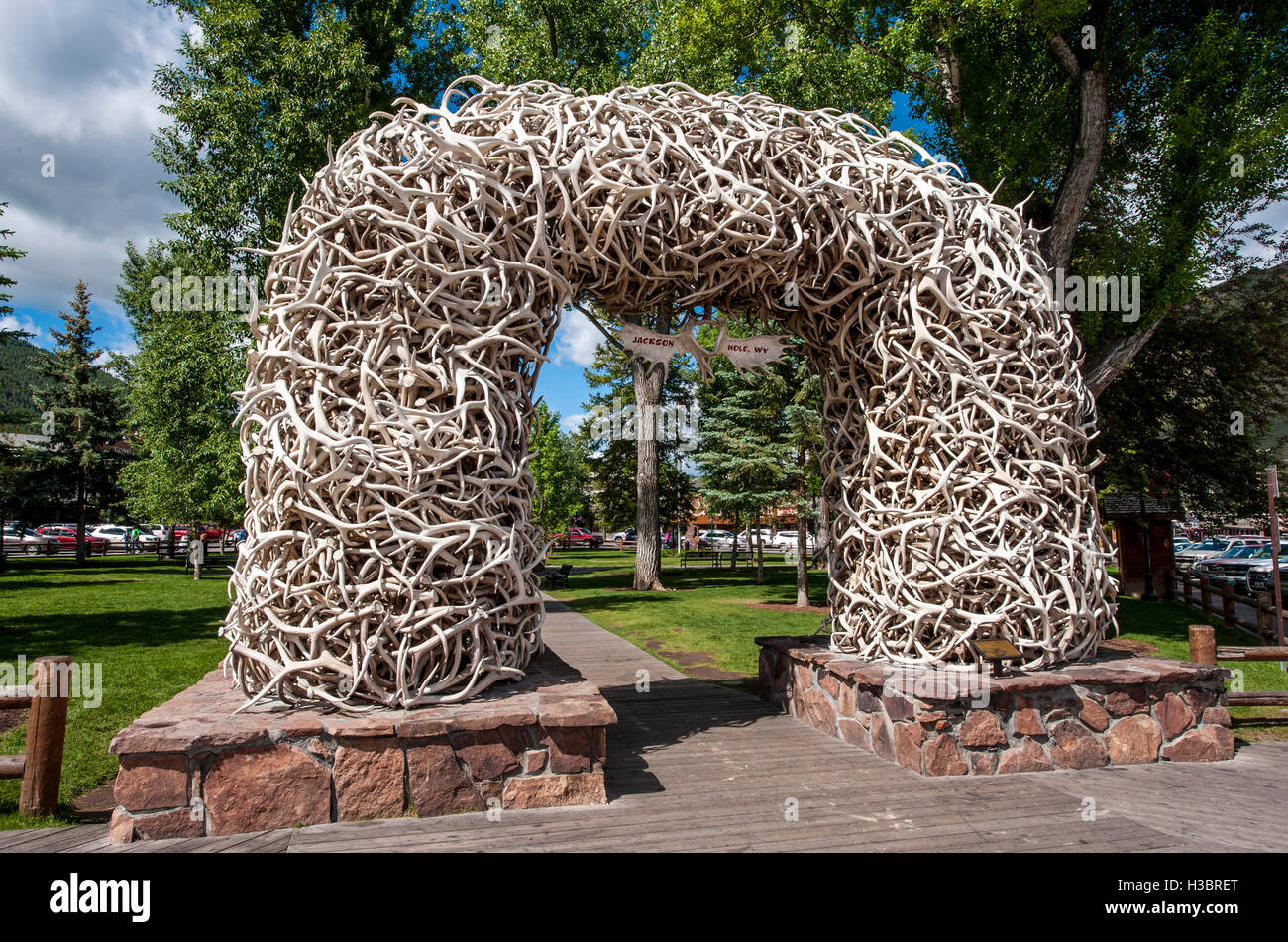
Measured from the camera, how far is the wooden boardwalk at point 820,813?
3.45m

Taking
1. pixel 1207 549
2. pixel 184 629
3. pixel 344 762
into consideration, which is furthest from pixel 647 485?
pixel 1207 549

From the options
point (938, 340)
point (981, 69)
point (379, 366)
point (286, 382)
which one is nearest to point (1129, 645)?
point (938, 340)

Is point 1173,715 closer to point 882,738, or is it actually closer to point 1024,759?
point 1024,759

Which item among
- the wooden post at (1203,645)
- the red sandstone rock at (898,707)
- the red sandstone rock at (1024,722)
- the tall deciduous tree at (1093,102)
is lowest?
the red sandstone rock at (1024,722)

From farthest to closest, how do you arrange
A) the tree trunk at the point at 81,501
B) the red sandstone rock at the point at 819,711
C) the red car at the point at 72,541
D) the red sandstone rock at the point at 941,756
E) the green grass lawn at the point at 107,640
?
the red car at the point at 72,541 < the tree trunk at the point at 81,501 < the red sandstone rock at the point at 819,711 < the green grass lawn at the point at 107,640 < the red sandstone rock at the point at 941,756

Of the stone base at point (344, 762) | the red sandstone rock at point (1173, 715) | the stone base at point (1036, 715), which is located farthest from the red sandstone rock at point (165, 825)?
the red sandstone rock at point (1173, 715)

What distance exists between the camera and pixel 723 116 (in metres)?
4.99

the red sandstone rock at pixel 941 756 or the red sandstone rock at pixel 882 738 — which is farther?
the red sandstone rock at pixel 882 738

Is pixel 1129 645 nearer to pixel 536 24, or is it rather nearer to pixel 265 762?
pixel 265 762

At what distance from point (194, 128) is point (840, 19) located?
11353 millimetres

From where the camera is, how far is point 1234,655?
6016 mm

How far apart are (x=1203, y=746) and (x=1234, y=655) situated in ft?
5.20

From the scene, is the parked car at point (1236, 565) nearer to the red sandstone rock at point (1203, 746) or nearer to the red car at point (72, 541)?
the red sandstone rock at point (1203, 746)

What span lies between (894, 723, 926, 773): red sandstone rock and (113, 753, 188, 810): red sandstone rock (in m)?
3.88
